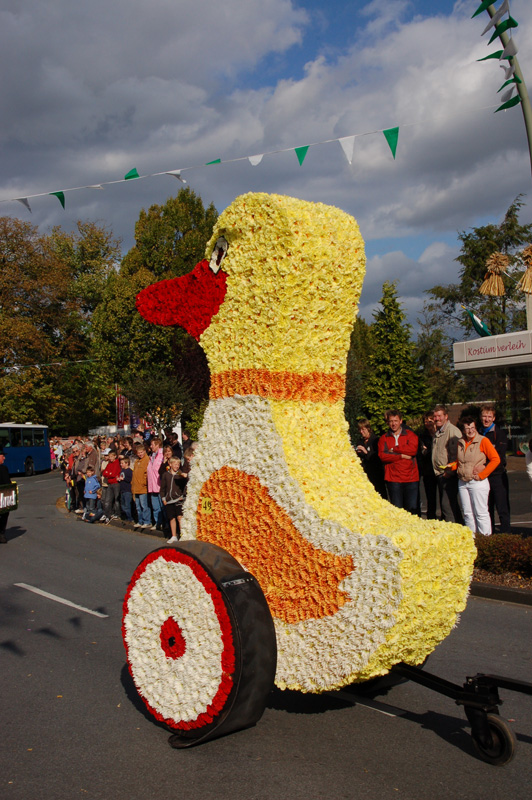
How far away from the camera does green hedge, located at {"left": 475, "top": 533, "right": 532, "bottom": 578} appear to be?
725cm

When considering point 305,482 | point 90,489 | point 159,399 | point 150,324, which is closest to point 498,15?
point 305,482

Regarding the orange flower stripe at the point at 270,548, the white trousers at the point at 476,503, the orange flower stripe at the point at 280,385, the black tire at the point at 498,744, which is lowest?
the black tire at the point at 498,744

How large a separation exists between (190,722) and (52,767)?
2.63 ft

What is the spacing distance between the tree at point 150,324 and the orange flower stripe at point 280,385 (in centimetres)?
2013

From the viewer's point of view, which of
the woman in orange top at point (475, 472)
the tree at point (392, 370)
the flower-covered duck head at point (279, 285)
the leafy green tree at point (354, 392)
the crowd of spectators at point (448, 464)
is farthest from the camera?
the leafy green tree at point (354, 392)

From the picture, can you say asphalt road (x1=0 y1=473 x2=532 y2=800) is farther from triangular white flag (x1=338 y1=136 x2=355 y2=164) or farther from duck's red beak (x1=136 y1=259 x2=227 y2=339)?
triangular white flag (x1=338 y1=136 x2=355 y2=164)

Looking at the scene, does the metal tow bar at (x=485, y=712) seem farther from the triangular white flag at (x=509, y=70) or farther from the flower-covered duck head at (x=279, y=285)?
the triangular white flag at (x=509, y=70)

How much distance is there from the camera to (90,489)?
49.7ft

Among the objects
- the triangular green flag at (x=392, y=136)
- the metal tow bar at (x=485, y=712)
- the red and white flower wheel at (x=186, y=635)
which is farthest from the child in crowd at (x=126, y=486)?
the metal tow bar at (x=485, y=712)

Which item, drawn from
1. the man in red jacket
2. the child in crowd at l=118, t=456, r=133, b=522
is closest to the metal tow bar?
the man in red jacket

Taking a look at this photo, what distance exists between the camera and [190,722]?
3.67m

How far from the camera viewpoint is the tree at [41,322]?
118 ft

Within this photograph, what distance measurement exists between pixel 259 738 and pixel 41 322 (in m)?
37.8

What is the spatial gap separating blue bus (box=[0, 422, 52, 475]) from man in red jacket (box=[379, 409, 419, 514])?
27.5 m
